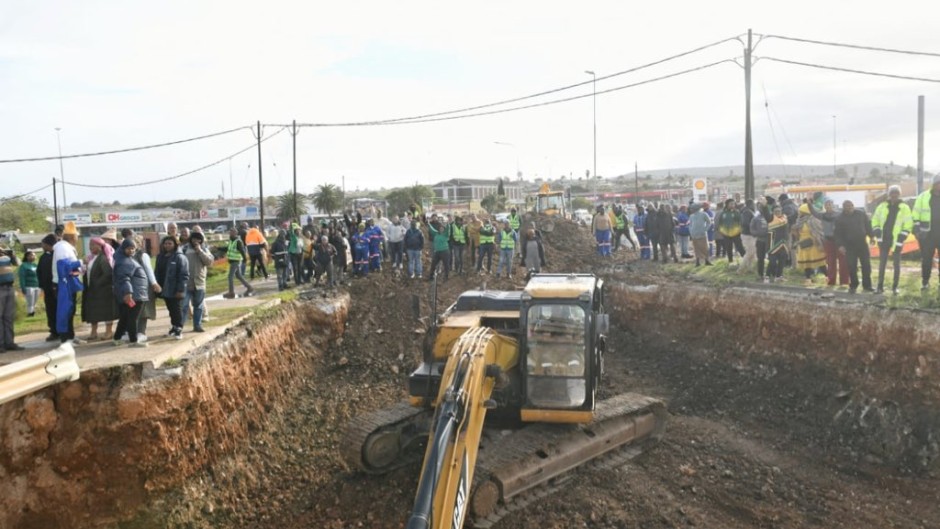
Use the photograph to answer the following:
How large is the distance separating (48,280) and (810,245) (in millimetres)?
15153

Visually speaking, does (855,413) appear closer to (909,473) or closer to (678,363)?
(909,473)

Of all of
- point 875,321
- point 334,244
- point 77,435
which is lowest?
point 77,435

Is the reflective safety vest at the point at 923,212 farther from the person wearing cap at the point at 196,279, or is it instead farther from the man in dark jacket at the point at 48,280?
the man in dark jacket at the point at 48,280

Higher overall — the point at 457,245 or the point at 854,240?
the point at 854,240

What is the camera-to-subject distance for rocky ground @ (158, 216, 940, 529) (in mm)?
8953

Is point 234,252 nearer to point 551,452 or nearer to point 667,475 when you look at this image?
point 551,452

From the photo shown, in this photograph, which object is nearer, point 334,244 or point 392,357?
point 392,357

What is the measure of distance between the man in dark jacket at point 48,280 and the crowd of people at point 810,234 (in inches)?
557

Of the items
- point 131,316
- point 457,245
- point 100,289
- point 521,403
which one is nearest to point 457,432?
point 521,403

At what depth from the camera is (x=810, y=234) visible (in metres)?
15.8

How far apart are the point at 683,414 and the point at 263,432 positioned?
7.31 metres

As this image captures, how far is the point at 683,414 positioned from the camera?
12.8 meters

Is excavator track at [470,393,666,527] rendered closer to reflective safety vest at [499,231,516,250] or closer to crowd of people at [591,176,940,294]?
crowd of people at [591,176,940,294]

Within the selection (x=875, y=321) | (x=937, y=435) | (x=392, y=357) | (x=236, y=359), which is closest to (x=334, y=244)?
(x=392, y=357)
